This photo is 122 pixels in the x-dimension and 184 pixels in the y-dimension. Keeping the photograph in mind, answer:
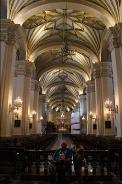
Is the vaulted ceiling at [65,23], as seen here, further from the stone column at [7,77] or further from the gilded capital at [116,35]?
the stone column at [7,77]

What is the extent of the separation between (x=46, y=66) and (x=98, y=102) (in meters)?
11.4

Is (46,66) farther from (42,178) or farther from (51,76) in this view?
(42,178)

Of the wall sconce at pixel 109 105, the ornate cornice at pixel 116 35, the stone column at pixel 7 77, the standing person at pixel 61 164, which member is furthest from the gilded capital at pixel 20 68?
the standing person at pixel 61 164

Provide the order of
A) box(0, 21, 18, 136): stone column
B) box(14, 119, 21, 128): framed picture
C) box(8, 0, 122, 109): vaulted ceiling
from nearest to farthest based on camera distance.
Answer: box(0, 21, 18, 136): stone column < box(8, 0, 122, 109): vaulted ceiling < box(14, 119, 21, 128): framed picture

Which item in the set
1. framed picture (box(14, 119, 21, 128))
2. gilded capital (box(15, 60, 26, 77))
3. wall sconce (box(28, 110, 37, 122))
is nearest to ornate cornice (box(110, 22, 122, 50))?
gilded capital (box(15, 60, 26, 77))

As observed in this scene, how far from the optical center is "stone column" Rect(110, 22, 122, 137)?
12297 mm

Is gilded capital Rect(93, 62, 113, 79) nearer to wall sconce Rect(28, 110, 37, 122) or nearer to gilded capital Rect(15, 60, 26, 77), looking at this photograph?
gilded capital Rect(15, 60, 26, 77)

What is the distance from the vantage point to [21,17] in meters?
14.7

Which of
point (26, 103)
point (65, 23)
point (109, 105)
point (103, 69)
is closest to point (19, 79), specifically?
point (26, 103)

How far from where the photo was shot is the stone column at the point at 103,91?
17500mm

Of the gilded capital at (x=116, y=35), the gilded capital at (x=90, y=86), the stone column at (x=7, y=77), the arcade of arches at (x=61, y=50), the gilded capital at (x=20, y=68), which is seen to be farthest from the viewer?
the gilded capital at (x=90, y=86)

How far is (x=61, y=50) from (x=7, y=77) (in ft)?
26.0

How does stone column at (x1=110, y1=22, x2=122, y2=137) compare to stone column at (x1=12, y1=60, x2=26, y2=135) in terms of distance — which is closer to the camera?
stone column at (x1=110, y1=22, x2=122, y2=137)

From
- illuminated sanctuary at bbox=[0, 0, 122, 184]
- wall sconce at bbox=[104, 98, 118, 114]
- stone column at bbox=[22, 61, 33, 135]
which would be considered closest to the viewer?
illuminated sanctuary at bbox=[0, 0, 122, 184]
